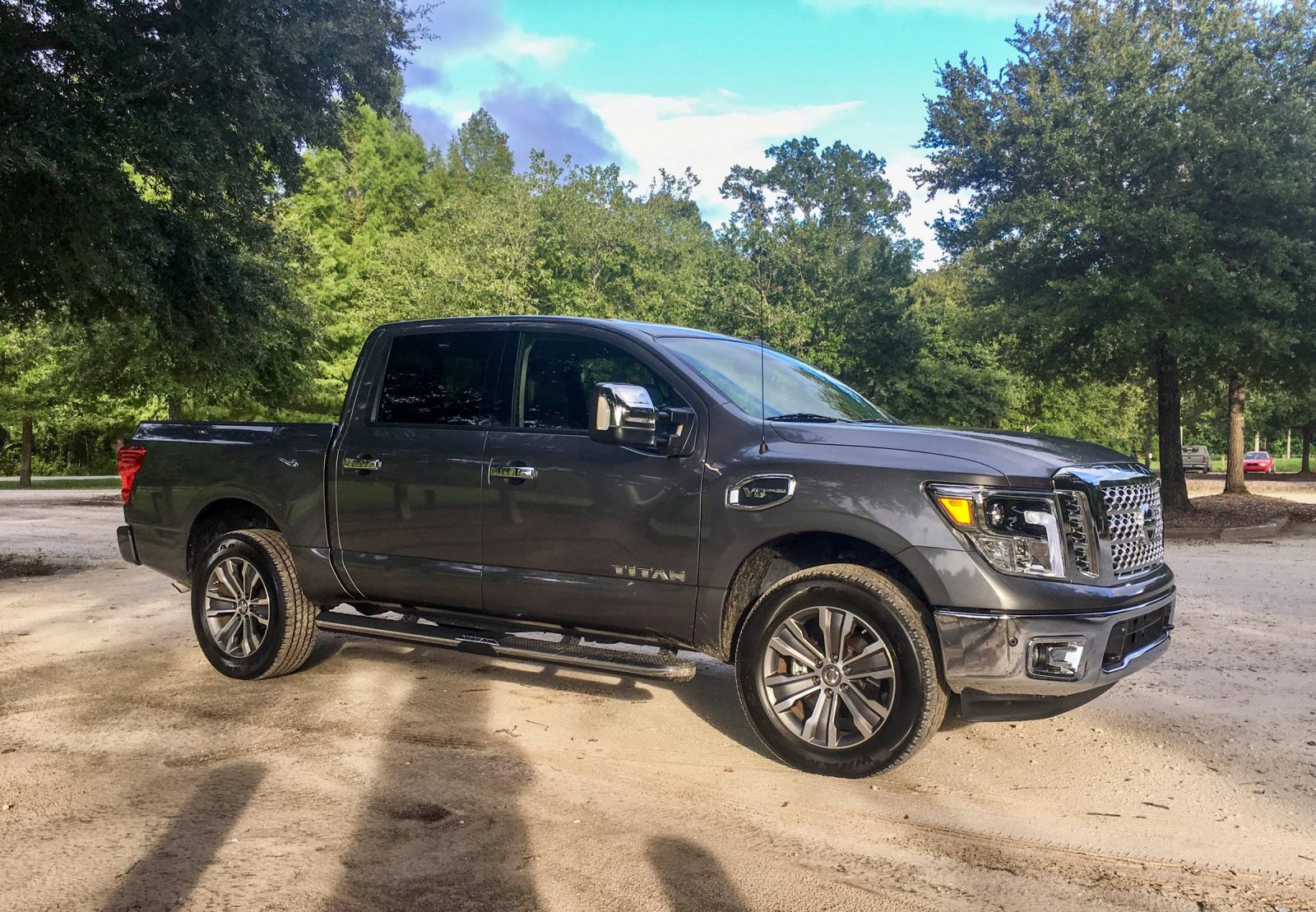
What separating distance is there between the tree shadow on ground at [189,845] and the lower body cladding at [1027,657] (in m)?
2.88

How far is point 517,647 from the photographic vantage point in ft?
16.6

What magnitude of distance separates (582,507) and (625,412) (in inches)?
22.3

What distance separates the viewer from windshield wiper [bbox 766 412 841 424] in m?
4.91

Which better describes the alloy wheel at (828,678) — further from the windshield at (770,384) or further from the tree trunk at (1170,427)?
the tree trunk at (1170,427)

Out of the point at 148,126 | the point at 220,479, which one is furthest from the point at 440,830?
the point at 148,126

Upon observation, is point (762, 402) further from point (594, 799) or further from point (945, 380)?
point (945, 380)

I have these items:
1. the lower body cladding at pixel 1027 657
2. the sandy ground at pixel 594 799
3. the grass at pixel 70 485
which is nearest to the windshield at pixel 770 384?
the lower body cladding at pixel 1027 657

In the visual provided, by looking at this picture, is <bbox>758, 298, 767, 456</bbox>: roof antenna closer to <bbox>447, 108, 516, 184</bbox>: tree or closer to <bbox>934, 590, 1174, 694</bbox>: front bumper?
<bbox>934, 590, 1174, 694</bbox>: front bumper

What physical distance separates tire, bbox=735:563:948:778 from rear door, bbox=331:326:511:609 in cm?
164

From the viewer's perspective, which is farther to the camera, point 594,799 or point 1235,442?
point 1235,442

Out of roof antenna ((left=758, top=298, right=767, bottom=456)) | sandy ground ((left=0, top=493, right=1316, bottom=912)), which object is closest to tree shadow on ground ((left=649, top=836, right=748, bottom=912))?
sandy ground ((left=0, top=493, right=1316, bottom=912))

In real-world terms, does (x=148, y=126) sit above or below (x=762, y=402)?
above

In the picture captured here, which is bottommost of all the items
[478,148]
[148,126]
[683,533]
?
[683,533]

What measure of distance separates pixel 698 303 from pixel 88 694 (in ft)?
69.0
